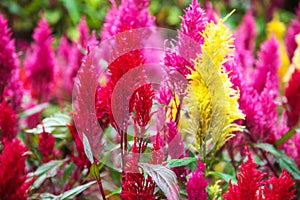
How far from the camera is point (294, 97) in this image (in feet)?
5.05

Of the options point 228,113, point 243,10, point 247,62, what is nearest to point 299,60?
point 247,62

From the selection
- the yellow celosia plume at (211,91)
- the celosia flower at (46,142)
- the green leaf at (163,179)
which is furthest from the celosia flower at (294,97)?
the celosia flower at (46,142)

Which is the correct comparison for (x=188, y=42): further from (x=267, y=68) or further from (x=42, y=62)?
(x=42, y=62)

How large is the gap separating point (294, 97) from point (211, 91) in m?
0.54

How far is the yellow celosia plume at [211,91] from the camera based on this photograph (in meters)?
1.10

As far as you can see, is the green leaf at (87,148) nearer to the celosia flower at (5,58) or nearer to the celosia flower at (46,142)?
the celosia flower at (46,142)

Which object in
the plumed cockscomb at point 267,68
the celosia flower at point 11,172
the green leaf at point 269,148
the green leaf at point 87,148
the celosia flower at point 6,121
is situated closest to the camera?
the celosia flower at point 11,172

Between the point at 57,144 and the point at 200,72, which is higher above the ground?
the point at 200,72

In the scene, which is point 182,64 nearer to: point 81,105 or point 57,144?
point 81,105

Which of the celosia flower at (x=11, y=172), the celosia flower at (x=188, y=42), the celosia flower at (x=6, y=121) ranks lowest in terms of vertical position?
the celosia flower at (x=11, y=172)

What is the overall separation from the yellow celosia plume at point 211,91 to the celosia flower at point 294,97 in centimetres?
43

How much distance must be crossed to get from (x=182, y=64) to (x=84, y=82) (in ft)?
0.78

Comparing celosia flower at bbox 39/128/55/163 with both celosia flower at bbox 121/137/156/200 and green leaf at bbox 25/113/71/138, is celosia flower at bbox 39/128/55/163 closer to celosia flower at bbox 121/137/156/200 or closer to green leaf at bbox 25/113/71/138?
green leaf at bbox 25/113/71/138

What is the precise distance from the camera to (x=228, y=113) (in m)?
1.15
